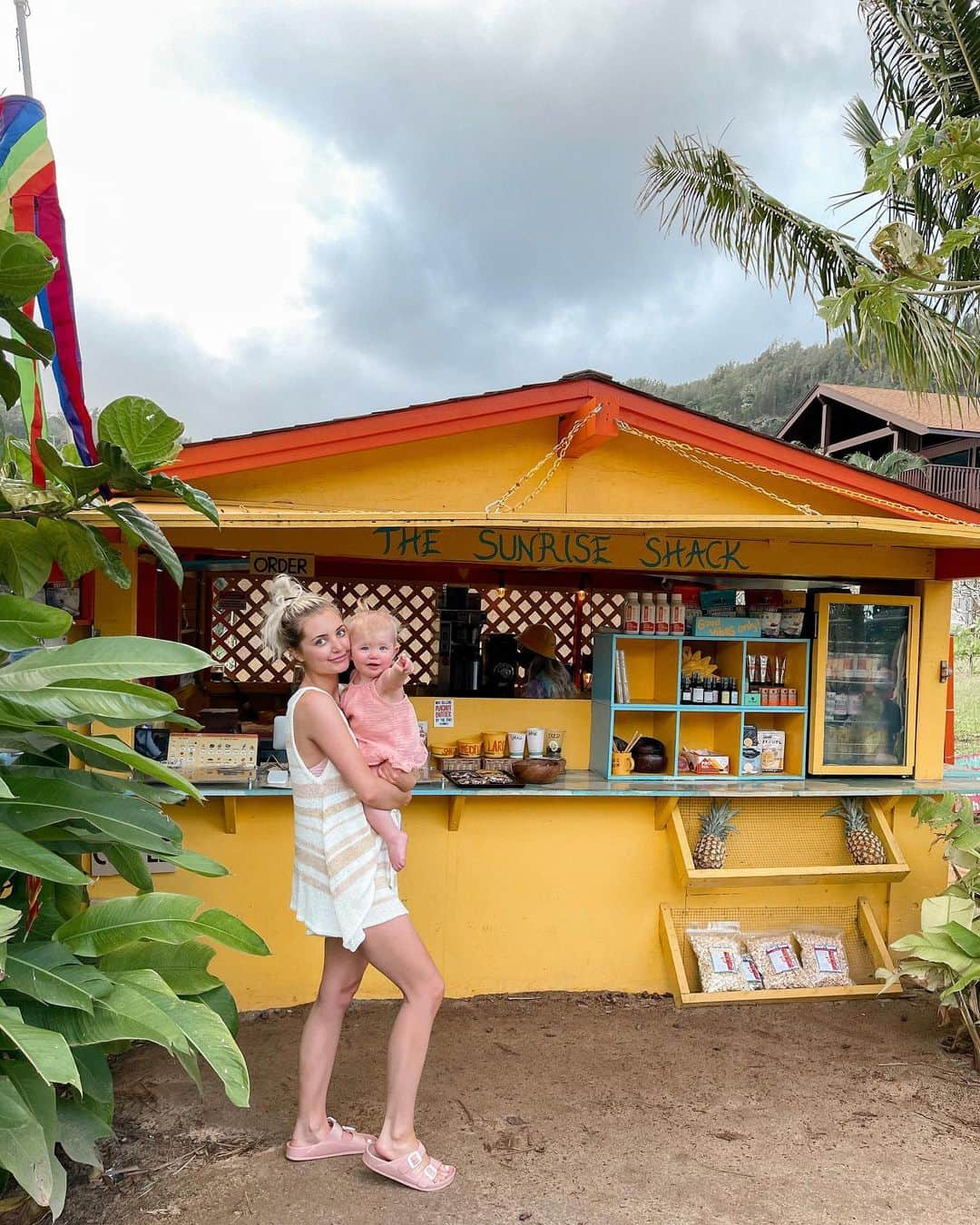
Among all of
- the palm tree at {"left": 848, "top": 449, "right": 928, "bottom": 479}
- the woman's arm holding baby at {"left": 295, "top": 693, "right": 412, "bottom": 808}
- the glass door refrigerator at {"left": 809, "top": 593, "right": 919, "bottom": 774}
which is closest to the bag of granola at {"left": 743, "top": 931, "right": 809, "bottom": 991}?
the glass door refrigerator at {"left": 809, "top": 593, "right": 919, "bottom": 774}

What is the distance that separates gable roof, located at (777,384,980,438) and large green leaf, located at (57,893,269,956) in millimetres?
17309

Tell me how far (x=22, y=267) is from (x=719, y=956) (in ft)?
12.2

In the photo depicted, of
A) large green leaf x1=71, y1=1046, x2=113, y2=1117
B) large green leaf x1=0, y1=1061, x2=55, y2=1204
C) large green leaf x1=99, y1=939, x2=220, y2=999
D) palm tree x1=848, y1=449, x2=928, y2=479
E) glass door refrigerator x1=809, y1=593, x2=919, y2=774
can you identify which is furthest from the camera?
palm tree x1=848, y1=449, x2=928, y2=479

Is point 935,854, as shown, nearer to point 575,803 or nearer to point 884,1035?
point 884,1035

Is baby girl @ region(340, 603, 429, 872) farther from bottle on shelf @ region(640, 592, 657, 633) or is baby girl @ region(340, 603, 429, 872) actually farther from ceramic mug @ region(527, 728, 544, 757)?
bottle on shelf @ region(640, 592, 657, 633)

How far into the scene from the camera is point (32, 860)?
1.85 meters

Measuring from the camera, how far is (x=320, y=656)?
2.48 metres

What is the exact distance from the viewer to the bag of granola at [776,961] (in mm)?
4109

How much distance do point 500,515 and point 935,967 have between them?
236 cm

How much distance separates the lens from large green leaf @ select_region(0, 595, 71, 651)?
186 centimetres

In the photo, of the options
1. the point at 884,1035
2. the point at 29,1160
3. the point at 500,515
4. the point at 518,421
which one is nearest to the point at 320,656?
the point at 500,515

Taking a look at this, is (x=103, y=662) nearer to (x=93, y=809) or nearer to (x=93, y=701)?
(x=93, y=701)

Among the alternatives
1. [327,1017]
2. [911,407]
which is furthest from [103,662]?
[911,407]

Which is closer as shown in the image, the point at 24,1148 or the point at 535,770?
the point at 24,1148
